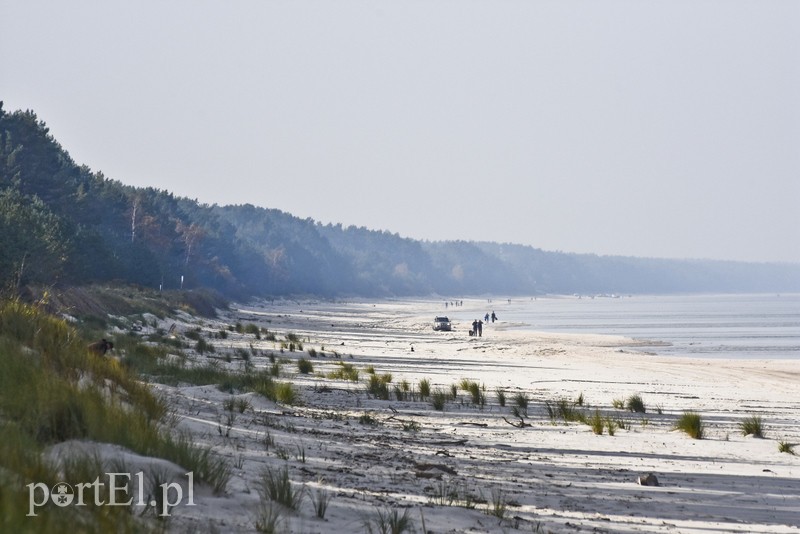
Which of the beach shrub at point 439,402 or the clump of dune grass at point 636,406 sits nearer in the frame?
the beach shrub at point 439,402

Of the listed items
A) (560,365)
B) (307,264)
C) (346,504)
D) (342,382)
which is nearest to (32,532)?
(346,504)

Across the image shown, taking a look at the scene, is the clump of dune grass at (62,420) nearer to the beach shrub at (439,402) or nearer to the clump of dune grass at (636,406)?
the beach shrub at (439,402)

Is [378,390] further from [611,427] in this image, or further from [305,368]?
[611,427]

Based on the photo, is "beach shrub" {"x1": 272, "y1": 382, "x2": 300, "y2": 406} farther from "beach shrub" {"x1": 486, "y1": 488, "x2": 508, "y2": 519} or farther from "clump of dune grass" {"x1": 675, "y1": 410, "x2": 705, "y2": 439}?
"beach shrub" {"x1": 486, "y1": 488, "x2": 508, "y2": 519}

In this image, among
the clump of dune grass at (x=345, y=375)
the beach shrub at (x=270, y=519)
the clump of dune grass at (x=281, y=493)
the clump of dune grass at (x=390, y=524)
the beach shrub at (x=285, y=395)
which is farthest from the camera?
the clump of dune grass at (x=345, y=375)

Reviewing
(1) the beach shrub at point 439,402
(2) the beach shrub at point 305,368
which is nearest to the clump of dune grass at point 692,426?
(1) the beach shrub at point 439,402

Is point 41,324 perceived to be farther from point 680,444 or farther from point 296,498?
point 680,444

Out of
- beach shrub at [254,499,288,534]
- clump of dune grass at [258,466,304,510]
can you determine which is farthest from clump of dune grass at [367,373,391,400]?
beach shrub at [254,499,288,534]

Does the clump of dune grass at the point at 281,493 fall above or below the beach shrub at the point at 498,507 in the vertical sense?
above

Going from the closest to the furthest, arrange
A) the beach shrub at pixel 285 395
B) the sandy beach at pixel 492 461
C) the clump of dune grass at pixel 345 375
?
1. the sandy beach at pixel 492 461
2. the beach shrub at pixel 285 395
3. the clump of dune grass at pixel 345 375

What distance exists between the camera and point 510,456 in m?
9.62

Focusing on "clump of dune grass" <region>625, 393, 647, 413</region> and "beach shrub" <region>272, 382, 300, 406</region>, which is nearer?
"beach shrub" <region>272, 382, 300, 406</region>

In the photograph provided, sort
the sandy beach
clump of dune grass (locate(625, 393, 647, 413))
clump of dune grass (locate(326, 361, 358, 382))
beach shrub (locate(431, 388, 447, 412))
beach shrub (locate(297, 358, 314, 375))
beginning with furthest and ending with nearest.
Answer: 1. beach shrub (locate(297, 358, 314, 375))
2. clump of dune grass (locate(326, 361, 358, 382))
3. clump of dune grass (locate(625, 393, 647, 413))
4. beach shrub (locate(431, 388, 447, 412))
5. the sandy beach

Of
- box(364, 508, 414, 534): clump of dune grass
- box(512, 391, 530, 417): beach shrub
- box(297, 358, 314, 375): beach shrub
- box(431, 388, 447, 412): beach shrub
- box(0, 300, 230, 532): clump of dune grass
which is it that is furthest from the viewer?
box(297, 358, 314, 375): beach shrub
